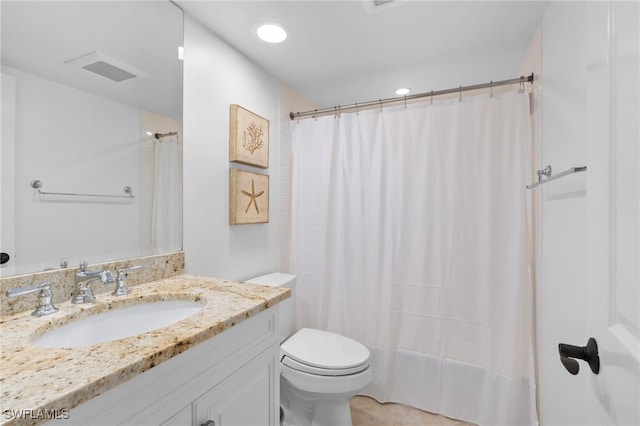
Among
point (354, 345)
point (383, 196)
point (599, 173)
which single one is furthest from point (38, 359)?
point (383, 196)

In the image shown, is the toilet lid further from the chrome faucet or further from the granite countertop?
the chrome faucet

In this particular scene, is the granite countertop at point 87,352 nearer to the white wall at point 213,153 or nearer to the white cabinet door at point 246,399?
the white cabinet door at point 246,399

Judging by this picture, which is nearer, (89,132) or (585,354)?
(585,354)

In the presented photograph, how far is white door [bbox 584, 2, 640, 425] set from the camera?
1.48 feet

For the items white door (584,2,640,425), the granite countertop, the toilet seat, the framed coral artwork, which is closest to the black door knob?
white door (584,2,640,425)

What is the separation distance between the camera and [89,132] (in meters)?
1.07

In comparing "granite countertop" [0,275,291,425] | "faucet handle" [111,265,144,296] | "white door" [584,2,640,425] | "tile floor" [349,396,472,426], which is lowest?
"tile floor" [349,396,472,426]

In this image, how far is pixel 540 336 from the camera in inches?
59.1

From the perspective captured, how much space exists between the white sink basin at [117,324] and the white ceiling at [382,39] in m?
1.36

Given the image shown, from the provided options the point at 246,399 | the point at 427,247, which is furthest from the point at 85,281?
the point at 427,247

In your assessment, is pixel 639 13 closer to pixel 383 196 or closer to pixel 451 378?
pixel 383 196

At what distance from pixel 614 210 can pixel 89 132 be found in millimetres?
1498

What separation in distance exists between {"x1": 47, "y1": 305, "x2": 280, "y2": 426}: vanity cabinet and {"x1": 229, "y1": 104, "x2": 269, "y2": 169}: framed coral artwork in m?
1.01

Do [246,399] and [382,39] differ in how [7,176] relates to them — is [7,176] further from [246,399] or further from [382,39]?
[382,39]
